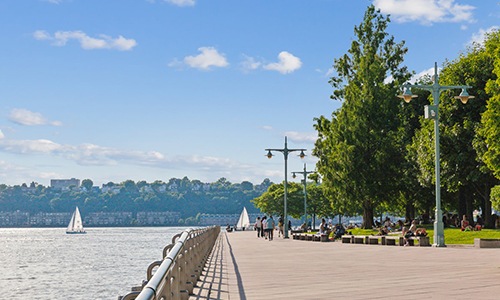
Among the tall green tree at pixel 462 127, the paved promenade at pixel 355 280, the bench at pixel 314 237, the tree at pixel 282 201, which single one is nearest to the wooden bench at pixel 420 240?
the bench at pixel 314 237

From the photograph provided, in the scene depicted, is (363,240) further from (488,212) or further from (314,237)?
(488,212)

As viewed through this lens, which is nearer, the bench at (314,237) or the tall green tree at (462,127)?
the bench at (314,237)

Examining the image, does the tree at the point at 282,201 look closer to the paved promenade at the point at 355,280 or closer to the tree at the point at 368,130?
the tree at the point at 368,130

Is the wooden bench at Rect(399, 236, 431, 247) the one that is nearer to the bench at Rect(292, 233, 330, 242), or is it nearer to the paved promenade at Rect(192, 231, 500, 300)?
the bench at Rect(292, 233, 330, 242)

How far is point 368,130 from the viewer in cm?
5953

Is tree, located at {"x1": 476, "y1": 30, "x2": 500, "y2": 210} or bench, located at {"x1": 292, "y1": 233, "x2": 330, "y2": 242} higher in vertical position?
tree, located at {"x1": 476, "y1": 30, "x2": 500, "y2": 210}

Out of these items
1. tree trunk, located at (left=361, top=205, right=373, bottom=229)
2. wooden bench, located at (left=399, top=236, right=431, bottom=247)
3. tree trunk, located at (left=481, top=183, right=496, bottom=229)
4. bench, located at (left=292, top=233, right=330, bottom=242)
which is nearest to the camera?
wooden bench, located at (left=399, top=236, right=431, bottom=247)

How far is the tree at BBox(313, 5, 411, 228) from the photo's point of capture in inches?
2324

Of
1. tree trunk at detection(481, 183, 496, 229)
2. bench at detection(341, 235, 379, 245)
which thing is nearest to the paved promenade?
bench at detection(341, 235, 379, 245)

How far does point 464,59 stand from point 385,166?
10.9 m

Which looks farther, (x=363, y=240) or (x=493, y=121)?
(x=493, y=121)

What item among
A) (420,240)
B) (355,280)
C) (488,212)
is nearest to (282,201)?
(488,212)

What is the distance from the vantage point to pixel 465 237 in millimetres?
38906

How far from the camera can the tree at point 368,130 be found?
194 ft
